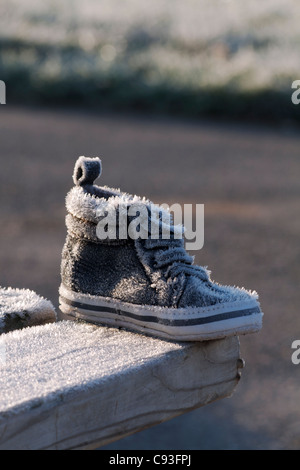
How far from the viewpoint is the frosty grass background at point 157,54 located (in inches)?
500

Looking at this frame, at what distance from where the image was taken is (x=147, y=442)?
362 centimetres

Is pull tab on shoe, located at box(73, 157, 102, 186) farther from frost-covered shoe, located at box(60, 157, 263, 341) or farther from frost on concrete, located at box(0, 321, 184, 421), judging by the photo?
frost on concrete, located at box(0, 321, 184, 421)

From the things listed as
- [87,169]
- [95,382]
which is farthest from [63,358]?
[87,169]

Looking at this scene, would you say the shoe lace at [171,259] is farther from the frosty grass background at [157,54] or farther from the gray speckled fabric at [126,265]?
the frosty grass background at [157,54]

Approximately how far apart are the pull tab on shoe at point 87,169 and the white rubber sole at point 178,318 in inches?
9.1

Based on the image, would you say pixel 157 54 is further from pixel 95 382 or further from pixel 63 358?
pixel 95 382

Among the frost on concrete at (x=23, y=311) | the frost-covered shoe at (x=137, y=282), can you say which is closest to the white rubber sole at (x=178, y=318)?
the frost-covered shoe at (x=137, y=282)

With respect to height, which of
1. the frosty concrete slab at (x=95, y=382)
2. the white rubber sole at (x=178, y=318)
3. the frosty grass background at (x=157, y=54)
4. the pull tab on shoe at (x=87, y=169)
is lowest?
the frosty concrete slab at (x=95, y=382)

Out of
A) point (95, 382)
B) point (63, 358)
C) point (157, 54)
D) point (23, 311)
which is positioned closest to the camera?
point (95, 382)

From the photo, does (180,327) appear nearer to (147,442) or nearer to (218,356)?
(218,356)

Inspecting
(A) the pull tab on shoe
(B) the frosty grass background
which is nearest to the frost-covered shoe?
(A) the pull tab on shoe

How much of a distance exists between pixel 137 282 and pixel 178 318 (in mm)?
127

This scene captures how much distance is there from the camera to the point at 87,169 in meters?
1.54

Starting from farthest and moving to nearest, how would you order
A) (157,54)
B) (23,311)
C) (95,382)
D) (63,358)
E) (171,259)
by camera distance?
(157,54), (23,311), (171,259), (63,358), (95,382)
